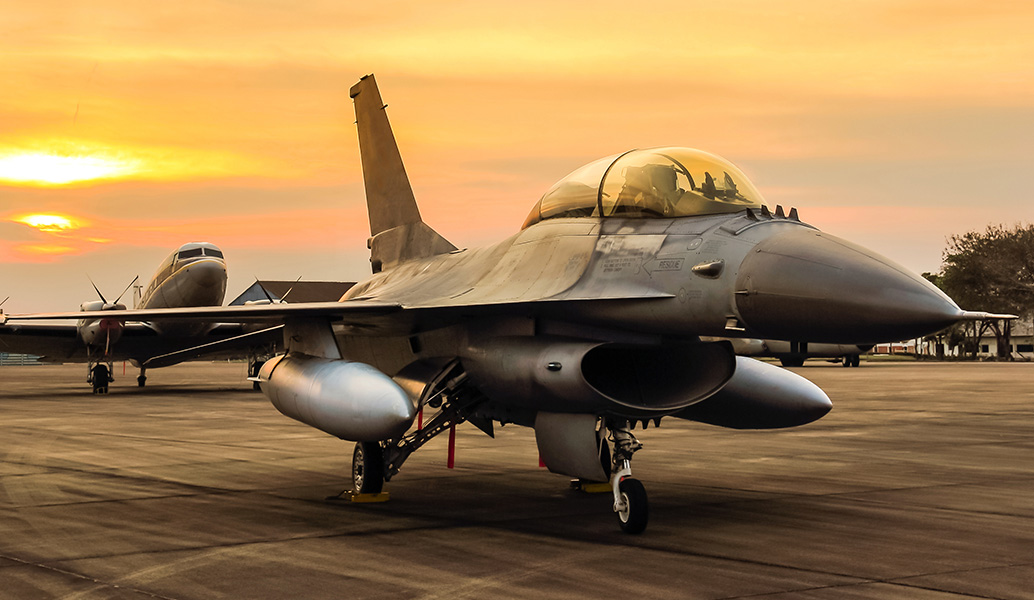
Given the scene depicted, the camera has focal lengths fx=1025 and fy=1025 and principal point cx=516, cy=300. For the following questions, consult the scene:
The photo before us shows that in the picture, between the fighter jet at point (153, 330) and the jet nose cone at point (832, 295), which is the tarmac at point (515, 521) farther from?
the fighter jet at point (153, 330)

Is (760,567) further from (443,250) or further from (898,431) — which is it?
(898,431)

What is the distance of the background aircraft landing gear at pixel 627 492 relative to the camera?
745cm

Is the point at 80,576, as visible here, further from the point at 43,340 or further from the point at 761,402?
the point at 43,340

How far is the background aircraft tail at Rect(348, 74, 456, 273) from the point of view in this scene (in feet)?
39.0

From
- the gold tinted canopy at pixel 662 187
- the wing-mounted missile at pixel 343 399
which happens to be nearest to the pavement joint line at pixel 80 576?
the wing-mounted missile at pixel 343 399

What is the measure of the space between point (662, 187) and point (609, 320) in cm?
109

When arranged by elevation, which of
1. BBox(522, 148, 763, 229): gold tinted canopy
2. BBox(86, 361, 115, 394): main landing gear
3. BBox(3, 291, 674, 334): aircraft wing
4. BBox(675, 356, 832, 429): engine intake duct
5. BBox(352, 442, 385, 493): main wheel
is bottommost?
BBox(86, 361, 115, 394): main landing gear

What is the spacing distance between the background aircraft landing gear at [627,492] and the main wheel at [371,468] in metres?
2.74

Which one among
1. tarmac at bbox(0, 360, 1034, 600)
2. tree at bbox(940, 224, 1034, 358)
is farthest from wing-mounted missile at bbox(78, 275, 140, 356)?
tree at bbox(940, 224, 1034, 358)

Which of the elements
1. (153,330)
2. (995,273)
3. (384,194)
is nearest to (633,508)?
(384,194)

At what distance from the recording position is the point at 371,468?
958 centimetres

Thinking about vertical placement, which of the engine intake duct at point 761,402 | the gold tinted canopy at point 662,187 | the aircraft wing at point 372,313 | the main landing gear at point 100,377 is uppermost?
the gold tinted canopy at point 662,187

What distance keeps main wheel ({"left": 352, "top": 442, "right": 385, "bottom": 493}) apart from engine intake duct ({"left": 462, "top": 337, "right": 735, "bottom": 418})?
1449mm

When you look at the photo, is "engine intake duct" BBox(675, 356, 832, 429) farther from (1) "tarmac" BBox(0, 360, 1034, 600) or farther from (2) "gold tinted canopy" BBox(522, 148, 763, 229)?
(2) "gold tinted canopy" BBox(522, 148, 763, 229)
